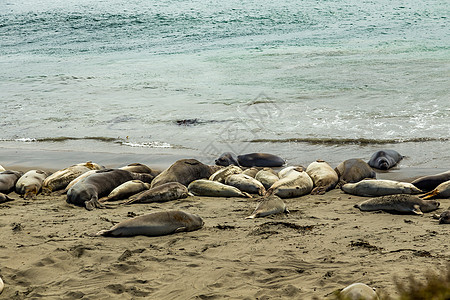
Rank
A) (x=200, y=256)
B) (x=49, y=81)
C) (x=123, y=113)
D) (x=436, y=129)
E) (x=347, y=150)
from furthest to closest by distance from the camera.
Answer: (x=49, y=81), (x=123, y=113), (x=436, y=129), (x=347, y=150), (x=200, y=256)

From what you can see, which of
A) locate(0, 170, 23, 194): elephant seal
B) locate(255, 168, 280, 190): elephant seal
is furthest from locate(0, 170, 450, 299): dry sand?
locate(0, 170, 23, 194): elephant seal

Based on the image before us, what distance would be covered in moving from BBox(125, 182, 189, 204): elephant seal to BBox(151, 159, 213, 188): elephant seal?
0.46m

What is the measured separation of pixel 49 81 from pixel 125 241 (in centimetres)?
1378

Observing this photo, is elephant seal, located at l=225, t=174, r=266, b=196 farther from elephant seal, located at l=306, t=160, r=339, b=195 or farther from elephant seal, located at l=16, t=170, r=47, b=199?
elephant seal, located at l=16, t=170, r=47, b=199

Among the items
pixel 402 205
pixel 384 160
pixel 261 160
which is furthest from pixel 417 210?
pixel 261 160

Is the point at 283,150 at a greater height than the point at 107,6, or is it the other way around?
the point at 107,6

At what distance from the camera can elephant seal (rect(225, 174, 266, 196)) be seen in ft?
22.5

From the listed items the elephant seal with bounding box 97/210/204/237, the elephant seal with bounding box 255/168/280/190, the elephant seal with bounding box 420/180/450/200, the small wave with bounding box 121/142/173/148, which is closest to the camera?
the elephant seal with bounding box 97/210/204/237

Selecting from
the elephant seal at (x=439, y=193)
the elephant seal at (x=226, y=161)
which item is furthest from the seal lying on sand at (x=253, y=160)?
the elephant seal at (x=439, y=193)

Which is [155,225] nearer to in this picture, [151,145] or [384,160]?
[384,160]

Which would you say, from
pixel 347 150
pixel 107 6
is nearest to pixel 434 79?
pixel 347 150

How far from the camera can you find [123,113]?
41.3 feet

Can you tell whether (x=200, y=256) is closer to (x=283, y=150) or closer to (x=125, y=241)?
(x=125, y=241)

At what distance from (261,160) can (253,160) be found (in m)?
0.13
